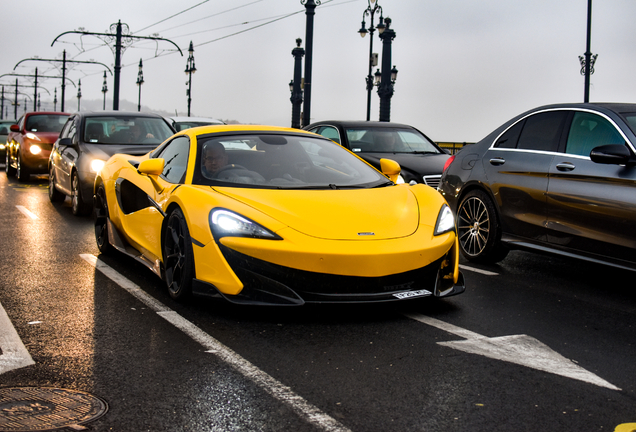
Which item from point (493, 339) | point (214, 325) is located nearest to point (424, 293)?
point (493, 339)

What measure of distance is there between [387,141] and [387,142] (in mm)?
30

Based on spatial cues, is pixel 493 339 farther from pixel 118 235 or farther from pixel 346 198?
pixel 118 235

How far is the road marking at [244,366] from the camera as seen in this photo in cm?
332

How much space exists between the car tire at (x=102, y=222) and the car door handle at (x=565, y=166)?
4.18 m

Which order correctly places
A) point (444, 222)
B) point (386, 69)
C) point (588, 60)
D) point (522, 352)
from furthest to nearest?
point (386, 69) → point (588, 60) → point (444, 222) → point (522, 352)

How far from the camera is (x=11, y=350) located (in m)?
4.31

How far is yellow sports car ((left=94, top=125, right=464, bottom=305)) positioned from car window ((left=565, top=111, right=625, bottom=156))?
155 centimetres

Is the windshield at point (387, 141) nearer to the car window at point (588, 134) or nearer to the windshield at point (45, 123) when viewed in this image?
the car window at point (588, 134)

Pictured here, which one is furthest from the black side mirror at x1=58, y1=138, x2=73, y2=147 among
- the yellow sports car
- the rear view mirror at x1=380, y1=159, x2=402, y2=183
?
the rear view mirror at x1=380, y1=159, x2=402, y2=183

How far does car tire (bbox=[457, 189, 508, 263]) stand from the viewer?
7324 mm

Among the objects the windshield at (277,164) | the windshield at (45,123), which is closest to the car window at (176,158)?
the windshield at (277,164)

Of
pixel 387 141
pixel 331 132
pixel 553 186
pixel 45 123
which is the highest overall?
pixel 45 123

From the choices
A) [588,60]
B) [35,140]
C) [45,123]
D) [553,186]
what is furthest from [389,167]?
[588,60]

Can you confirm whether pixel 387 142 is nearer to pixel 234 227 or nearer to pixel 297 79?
pixel 234 227
